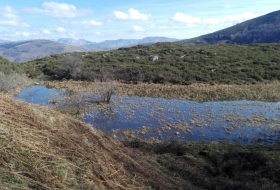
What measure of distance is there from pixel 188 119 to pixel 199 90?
1124cm

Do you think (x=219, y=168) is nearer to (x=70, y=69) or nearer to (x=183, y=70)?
→ (x=183, y=70)

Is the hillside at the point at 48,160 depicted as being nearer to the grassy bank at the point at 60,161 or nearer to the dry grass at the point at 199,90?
the grassy bank at the point at 60,161

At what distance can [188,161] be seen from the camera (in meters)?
11.0

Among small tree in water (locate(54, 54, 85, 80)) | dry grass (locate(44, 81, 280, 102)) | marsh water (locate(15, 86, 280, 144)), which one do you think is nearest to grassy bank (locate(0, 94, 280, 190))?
marsh water (locate(15, 86, 280, 144))

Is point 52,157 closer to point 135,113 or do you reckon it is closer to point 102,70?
point 135,113

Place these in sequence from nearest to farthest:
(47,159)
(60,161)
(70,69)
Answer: (47,159) < (60,161) < (70,69)

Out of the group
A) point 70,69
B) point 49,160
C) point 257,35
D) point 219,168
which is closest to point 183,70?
point 70,69

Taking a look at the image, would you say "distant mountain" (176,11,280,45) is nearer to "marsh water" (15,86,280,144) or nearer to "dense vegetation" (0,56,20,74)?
"marsh water" (15,86,280,144)

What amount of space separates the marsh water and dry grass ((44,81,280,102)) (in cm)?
187

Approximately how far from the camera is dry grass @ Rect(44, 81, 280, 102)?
28734mm

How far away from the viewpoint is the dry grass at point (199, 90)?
94.3ft

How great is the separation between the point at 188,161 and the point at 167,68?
107ft

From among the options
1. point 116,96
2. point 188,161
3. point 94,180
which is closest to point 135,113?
point 116,96

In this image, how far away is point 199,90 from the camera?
31359mm
